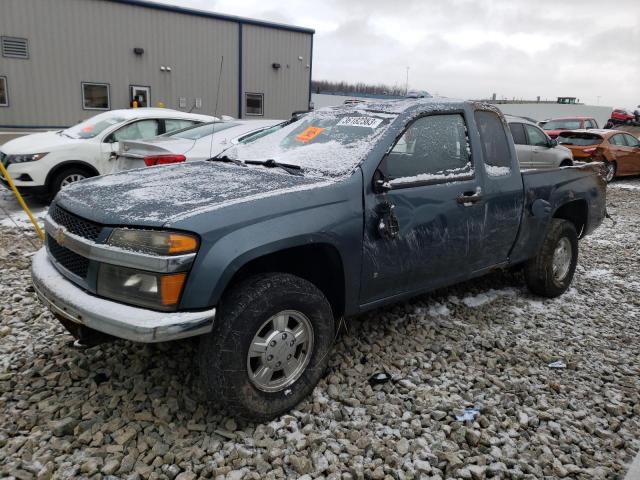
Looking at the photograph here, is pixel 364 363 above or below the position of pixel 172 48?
below

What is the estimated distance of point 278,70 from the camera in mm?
20875

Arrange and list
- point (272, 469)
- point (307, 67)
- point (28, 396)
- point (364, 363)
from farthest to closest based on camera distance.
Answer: point (307, 67), point (364, 363), point (28, 396), point (272, 469)

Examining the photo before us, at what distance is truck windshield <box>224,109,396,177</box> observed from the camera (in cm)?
318

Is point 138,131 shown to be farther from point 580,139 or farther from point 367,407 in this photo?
point 580,139

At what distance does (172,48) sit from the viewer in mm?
18250

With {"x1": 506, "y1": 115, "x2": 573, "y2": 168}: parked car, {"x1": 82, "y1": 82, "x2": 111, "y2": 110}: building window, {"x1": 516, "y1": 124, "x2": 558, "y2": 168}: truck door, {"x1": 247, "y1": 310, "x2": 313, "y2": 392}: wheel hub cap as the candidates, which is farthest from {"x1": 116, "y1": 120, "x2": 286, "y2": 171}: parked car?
{"x1": 82, "y1": 82, "x2": 111, "y2": 110}: building window

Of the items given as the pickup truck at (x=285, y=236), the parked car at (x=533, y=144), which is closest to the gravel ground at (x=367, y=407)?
the pickup truck at (x=285, y=236)

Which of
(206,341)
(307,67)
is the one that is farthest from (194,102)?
(206,341)

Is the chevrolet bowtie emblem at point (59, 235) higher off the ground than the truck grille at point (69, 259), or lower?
higher

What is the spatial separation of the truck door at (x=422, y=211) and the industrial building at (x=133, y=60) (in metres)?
11.7

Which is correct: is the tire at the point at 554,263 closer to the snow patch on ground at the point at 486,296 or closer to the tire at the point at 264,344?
the snow patch on ground at the point at 486,296

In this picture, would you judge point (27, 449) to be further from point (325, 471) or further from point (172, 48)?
point (172, 48)

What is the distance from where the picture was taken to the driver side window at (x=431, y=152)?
10.8 ft

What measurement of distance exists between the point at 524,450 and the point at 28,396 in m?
2.84
